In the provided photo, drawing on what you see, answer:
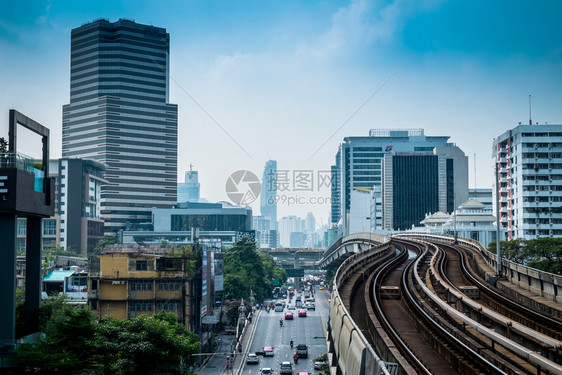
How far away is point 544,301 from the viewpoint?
2855 centimetres

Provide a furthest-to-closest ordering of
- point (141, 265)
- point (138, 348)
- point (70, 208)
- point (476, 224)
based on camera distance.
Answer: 1. point (70, 208)
2. point (476, 224)
3. point (141, 265)
4. point (138, 348)

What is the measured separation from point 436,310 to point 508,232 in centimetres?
6686

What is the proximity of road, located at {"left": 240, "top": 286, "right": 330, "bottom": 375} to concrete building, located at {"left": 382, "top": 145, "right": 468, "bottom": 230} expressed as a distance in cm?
8311

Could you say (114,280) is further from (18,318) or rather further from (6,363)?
(6,363)

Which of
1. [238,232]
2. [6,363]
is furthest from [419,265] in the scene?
[238,232]

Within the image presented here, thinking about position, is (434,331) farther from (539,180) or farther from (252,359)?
(539,180)

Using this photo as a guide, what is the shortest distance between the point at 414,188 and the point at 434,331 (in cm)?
15174

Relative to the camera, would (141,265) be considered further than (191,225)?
No

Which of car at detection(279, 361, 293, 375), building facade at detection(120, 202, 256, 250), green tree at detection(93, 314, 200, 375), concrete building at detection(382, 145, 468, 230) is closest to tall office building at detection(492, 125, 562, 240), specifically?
car at detection(279, 361, 293, 375)

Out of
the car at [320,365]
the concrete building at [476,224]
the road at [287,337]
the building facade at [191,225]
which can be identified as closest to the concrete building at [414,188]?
the building facade at [191,225]

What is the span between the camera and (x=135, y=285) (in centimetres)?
5338

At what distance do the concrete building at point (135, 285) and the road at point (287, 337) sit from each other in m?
8.81

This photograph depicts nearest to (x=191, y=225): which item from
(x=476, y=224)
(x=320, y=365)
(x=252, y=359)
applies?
(x=476, y=224)

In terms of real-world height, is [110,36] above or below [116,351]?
above
